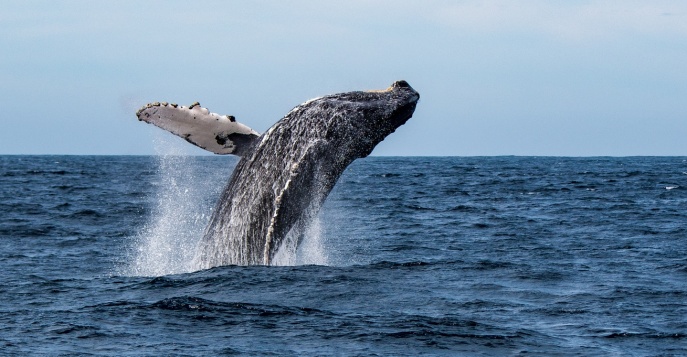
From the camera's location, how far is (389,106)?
9062mm

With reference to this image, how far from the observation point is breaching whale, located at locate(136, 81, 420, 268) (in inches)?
352

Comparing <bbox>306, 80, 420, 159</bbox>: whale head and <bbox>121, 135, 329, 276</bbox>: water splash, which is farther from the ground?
<bbox>306, 80, 420, 159</bbox>: whale head

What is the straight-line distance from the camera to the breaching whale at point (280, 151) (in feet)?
A: 29.3

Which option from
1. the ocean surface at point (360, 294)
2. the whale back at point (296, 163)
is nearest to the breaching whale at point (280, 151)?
the whale back at point (296, 163)

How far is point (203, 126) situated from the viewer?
9.20 metres

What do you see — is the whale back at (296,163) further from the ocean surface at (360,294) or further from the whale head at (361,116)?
the ocean surface at (360,294)

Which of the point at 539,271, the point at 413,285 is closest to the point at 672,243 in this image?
the point at 539,271

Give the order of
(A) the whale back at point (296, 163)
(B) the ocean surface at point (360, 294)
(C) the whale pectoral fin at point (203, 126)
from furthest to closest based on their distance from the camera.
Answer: (C) the whale pectoral fin at point (203, 126), (A) the whale back at point (296, 163), (B) the ocean surface at point (360, 294)

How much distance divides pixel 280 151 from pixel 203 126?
82 centimetres

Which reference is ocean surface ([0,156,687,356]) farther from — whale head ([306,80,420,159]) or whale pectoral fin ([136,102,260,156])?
whale head ([306,80,420,159])

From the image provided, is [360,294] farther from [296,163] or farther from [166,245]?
[166,245]

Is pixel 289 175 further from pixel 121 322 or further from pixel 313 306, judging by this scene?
pixel 121 322

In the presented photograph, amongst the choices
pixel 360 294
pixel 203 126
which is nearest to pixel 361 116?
pixel 203 126

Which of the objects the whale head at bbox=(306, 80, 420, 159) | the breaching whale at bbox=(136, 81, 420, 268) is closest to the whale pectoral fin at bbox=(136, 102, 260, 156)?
the breaching whale at bbox=(136, 81, 420, 268)
